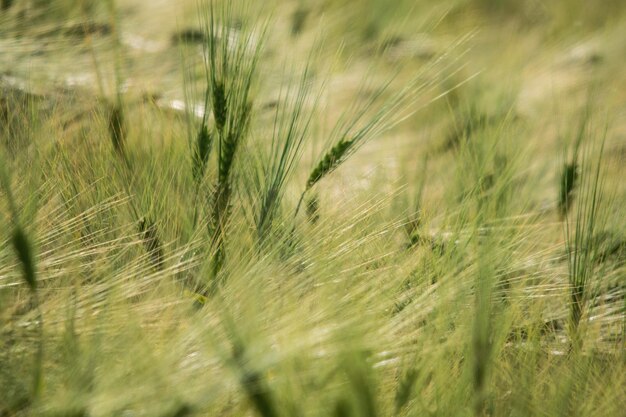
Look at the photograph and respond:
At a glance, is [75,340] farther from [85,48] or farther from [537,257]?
[85,48]

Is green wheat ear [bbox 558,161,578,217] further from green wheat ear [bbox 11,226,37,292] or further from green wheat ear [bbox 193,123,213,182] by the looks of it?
green wheat ear [bbox 11,226,37,292]

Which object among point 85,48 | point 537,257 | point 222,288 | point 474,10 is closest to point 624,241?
point 537,257

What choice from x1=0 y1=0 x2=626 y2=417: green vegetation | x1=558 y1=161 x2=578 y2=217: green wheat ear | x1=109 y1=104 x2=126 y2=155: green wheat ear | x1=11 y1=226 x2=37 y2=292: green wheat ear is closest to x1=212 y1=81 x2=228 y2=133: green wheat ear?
x1=0 y1=0 x2=626 y2=417: green vegetation

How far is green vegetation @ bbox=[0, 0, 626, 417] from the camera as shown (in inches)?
22.4

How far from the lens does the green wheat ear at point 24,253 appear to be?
591 millimetres

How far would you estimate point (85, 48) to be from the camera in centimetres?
111

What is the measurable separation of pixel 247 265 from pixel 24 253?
18cm

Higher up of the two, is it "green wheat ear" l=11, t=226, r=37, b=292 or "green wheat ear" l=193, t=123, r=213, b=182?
"green wheat ear" l=11, t=226, r=37, b=292

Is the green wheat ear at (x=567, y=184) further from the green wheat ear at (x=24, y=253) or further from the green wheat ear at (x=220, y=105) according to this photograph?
the green wheat ear at (x=24, y=253)

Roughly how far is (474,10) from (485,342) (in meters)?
1.66

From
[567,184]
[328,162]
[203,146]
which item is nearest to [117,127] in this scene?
[203,146]

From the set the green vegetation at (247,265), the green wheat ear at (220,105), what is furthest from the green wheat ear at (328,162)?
the green wheat ear at (220,105)

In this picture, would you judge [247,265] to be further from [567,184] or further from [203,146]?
[567,184]

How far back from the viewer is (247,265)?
26.5 inches
